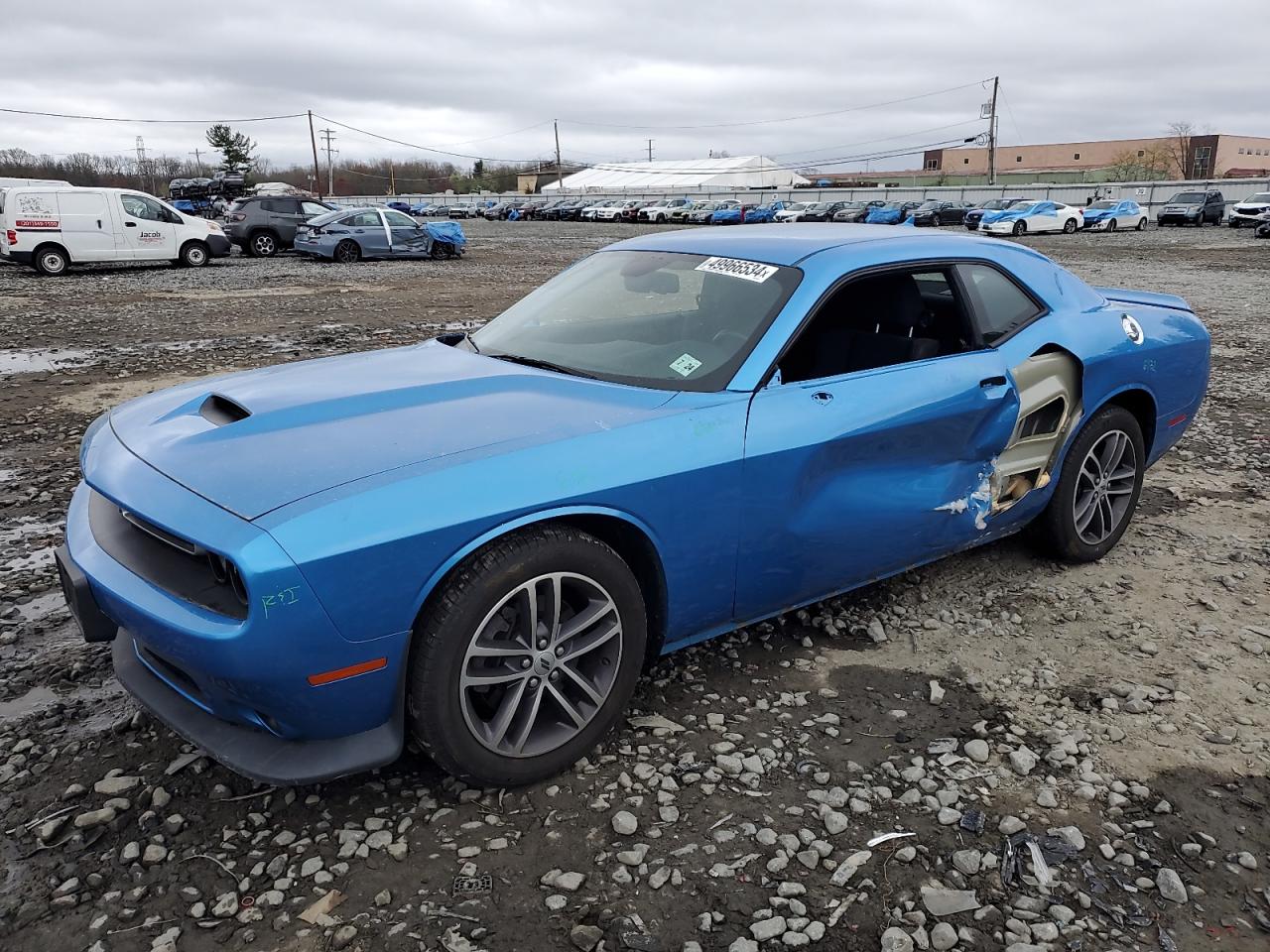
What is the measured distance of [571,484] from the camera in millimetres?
2508

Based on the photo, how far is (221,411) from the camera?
Answer: 2.94 metres

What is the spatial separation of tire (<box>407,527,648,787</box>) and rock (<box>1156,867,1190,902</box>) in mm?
1474

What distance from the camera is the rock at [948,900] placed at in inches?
88.3

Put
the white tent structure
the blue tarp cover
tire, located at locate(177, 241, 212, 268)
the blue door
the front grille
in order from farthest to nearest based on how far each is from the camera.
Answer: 1. the white tent structure
2. the blue tarp cover
3. tire, located at locate(177, 241, 212, 268)
4. the blue door
5. the front grille

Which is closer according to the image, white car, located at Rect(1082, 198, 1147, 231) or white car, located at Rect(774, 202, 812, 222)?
white car, located at Rect(1082, 198, 1147, 231)

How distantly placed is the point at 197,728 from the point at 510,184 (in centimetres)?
11694

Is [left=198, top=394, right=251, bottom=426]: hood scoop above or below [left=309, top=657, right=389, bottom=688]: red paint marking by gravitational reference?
above

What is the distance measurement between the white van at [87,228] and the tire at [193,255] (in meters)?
0.02

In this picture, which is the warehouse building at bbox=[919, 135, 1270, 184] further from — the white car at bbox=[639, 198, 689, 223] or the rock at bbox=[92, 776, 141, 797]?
the rock at bbox=[92, 776, 141, 797]

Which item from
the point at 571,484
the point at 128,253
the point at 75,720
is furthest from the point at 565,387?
the point at 128,253

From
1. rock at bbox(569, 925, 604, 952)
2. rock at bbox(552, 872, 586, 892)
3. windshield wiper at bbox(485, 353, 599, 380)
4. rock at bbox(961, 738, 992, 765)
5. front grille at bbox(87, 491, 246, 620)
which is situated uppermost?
windshield wiper at bbox(485, 353, 599, 380)

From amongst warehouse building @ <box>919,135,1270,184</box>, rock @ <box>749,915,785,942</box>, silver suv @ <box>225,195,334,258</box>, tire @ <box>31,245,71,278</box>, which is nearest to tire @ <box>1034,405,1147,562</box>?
rock @ <box>749,915,785,942</box>

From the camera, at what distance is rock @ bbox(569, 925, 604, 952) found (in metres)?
2.12

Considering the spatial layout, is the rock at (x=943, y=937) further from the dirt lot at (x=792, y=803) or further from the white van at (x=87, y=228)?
the white van at (x=87, y=228)
